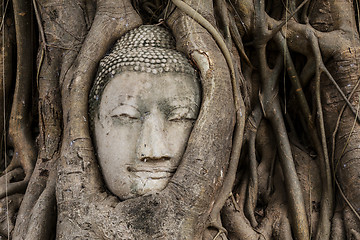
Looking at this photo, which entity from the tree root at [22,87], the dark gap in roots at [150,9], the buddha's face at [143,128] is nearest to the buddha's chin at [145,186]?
the buddha's face at [143,128]

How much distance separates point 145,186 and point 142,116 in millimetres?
305

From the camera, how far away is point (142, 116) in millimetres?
1904

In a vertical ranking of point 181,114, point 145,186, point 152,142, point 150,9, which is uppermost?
point 150,9

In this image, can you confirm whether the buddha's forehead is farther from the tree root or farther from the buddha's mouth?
the tree root

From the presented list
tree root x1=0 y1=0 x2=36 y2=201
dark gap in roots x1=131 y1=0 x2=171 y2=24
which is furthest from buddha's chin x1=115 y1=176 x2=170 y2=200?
dark gap in roots x1=131 y1=0 x2=171 y2=24

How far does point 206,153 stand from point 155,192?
269mm

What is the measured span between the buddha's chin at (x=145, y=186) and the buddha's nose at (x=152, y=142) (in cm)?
9

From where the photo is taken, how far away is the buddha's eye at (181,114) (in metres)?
1.91

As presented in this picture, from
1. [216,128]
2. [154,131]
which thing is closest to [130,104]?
[154,131]

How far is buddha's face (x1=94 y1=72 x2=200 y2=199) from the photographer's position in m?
1.85

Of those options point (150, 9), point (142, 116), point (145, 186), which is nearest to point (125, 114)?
point (142, 116)

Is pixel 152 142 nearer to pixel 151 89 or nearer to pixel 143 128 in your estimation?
pixel 143 128

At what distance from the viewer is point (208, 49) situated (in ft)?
6.49

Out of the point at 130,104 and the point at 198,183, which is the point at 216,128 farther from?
the point at 130,104
